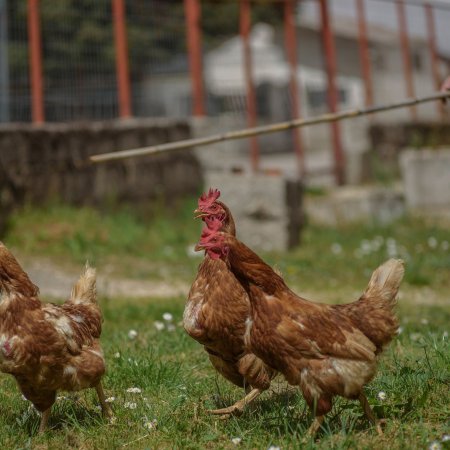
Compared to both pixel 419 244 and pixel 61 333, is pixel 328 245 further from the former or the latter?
pixel 61 333

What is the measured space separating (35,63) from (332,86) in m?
6.63

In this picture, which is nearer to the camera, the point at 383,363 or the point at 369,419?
the point at 369,419

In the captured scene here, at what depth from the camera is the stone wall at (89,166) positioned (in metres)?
13.2

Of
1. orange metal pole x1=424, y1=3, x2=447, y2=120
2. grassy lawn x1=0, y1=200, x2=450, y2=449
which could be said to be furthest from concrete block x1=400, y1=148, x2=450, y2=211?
grassy lawn x1=0, y1=200, x2=450, y2=449

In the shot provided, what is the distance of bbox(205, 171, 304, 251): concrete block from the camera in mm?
13242

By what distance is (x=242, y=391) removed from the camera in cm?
577

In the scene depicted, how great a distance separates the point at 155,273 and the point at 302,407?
6620 mm

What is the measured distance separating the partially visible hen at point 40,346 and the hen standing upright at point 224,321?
642 mm

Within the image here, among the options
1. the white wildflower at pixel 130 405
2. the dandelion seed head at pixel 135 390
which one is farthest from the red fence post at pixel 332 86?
the white wildflower at pixel 130 405

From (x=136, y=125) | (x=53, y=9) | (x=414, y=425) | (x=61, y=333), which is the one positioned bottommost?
(x=414, y=425)

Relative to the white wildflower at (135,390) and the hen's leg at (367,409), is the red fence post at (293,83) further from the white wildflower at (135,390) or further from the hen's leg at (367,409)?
the hen's leg at (367,409)

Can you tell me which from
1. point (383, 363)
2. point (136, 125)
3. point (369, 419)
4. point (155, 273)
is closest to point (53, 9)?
point (136, 125)

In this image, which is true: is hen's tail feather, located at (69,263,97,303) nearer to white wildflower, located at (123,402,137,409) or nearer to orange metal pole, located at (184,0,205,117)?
white wildflower, located at (123,402,137,409)

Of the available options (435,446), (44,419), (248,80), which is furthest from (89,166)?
(435,446)
